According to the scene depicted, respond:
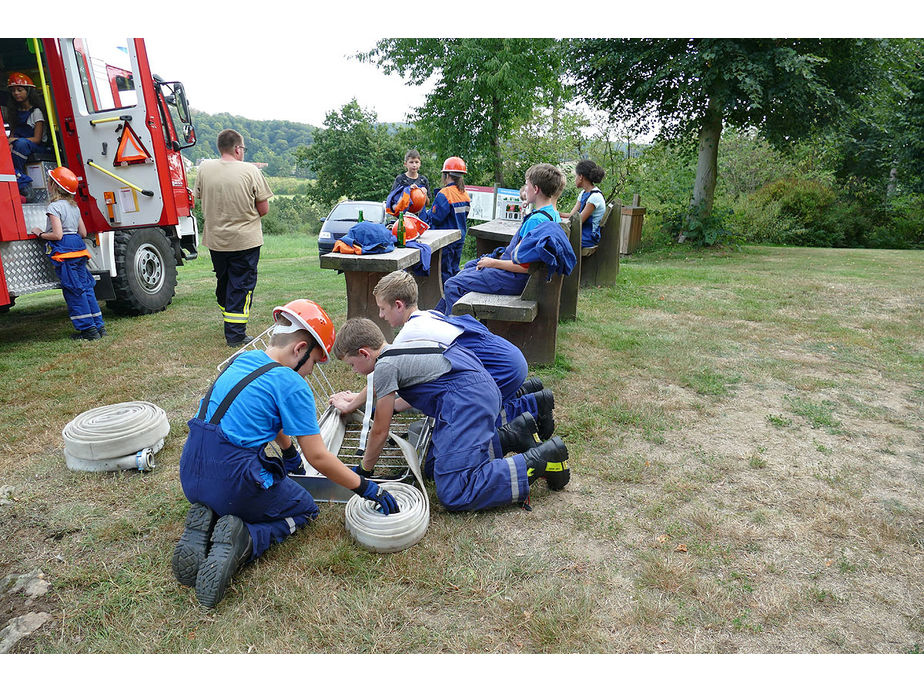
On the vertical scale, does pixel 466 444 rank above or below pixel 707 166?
below

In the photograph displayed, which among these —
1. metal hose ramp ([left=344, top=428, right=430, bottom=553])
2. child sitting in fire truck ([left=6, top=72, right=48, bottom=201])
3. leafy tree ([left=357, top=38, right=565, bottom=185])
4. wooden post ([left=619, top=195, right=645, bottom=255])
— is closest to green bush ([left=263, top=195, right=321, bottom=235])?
leafy tree ([left=357, top=38, right=565, bottom=185])

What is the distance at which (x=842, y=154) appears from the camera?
67.5 feet

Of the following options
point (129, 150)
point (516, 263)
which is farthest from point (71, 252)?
point (516, 263)

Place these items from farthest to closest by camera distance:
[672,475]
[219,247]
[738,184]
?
[738,184]
[219,247]
[672,475]

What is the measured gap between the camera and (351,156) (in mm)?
37656

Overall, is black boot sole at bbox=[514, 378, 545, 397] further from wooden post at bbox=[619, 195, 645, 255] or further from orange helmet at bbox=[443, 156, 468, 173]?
wooden post at bbox=[619, 195, 645, 255]

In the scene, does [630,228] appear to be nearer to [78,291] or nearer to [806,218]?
[806,218]

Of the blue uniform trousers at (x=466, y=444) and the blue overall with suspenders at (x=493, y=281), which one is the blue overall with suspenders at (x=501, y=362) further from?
the blue overall with suspenders at (x=493, y=281)

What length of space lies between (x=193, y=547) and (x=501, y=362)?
1.79 metres

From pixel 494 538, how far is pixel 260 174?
4312 mm

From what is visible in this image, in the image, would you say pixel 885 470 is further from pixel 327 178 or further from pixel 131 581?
pixel 327 178

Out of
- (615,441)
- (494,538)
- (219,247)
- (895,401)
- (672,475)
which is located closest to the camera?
(494,538)

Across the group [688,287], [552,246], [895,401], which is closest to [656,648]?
[552,246]

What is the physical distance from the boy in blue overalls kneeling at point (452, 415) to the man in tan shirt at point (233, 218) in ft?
9.85
